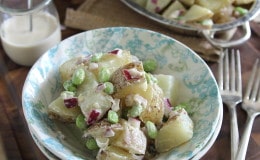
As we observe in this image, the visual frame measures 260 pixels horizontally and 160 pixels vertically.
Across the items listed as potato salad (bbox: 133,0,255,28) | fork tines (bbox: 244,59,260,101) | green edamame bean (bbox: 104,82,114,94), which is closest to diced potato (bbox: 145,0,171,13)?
potato salad (bbox: 133,0,255,28)

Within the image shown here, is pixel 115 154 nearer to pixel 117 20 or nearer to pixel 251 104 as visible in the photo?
pixel 251 104

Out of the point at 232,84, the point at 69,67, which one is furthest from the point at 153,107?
the point at 232,84

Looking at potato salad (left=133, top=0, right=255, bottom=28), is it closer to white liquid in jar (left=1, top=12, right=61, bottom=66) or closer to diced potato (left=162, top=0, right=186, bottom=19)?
diced potato (left=162, top=0, right=186, bottom=19)

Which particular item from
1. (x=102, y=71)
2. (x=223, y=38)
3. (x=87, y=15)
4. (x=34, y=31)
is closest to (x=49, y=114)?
(x=102, y=71)

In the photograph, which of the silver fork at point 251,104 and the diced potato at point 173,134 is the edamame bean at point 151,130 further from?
the silver fork at point 251,104

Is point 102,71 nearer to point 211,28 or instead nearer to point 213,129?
point 213,129

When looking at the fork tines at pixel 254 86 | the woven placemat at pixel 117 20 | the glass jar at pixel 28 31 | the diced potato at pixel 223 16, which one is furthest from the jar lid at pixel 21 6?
the fork tines at pixel 254 86

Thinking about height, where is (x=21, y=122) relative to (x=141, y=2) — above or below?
below
